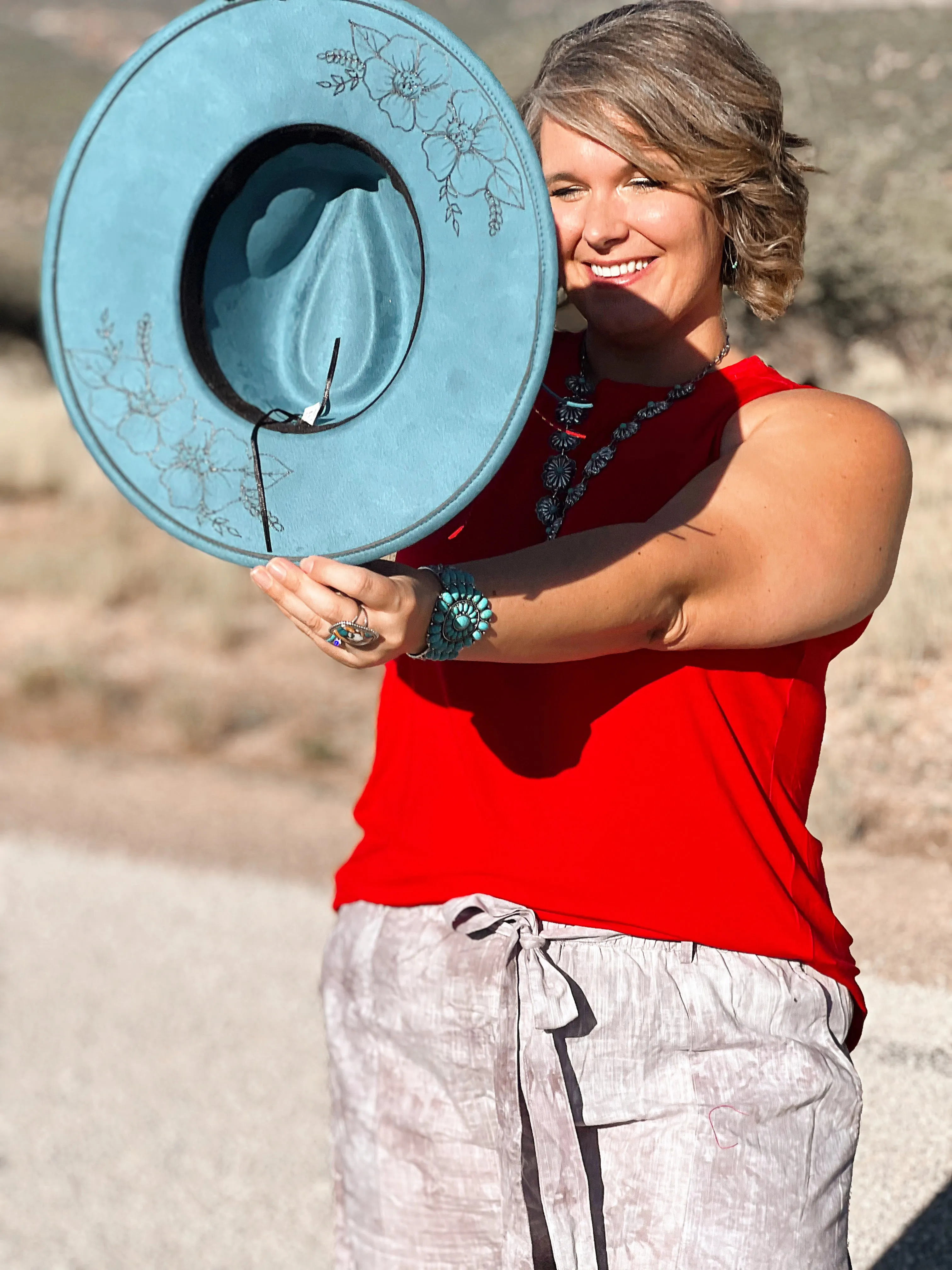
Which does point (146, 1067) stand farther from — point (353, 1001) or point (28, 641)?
point (28, 641)

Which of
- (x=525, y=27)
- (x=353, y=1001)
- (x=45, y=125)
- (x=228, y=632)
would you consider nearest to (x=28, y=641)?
(x=228, y=632)

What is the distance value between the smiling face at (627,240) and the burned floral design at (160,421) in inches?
16.7

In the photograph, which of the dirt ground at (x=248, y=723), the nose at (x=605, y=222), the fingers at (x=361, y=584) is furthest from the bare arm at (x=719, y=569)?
the dirt ground at (x=248, y=723)

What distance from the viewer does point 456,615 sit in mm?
1216

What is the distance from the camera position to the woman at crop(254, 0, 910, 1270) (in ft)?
4.56

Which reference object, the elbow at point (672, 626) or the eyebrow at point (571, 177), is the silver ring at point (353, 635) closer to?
the elbow at point (672, 626)

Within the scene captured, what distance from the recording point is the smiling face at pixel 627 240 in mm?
1487

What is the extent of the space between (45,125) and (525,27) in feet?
54.8

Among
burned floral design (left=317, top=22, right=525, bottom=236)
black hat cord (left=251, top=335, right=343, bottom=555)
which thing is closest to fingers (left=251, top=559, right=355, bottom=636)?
black hat cord (left=251, top=335, right=343, bottom=555)

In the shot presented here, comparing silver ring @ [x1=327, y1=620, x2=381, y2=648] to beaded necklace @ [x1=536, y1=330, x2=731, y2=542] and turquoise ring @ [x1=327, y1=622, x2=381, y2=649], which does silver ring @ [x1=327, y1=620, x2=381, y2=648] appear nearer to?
turquoise ring @ [x1=327, y1=622, x2=381, y2=649]

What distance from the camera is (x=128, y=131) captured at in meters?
1.33

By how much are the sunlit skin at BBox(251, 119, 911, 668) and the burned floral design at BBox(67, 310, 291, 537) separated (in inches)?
6.9

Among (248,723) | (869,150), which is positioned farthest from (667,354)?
(248,723)

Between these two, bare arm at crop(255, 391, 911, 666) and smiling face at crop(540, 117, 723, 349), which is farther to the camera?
smiling face at crop(540, 117, 723, 349)
